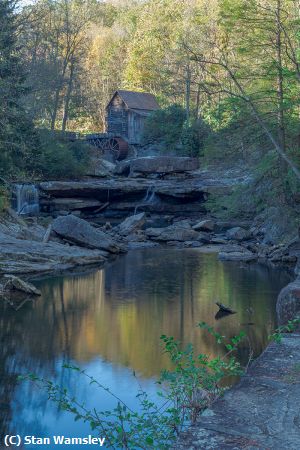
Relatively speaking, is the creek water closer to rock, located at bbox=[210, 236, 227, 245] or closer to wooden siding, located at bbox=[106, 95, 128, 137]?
rock, located at bbox=[210, 236, 227, 245]

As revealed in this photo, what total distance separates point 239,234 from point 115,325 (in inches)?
578

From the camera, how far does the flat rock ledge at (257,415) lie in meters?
4.02

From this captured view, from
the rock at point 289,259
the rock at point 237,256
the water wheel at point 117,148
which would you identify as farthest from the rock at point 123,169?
the rock at point 289,259

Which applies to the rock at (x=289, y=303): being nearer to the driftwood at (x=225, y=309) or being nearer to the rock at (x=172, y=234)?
the driftwood at (x=225, y=309)

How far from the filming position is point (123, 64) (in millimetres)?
60375

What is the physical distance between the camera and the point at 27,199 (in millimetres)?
29781

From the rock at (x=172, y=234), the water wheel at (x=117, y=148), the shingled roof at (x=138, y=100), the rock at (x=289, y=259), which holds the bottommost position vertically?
the rock at (x=289, y=259)

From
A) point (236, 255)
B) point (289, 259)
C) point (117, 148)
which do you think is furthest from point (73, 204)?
point (117, 148)

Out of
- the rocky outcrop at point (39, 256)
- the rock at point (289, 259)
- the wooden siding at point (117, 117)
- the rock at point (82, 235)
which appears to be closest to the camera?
the rocky outcrop at point (39, 256)

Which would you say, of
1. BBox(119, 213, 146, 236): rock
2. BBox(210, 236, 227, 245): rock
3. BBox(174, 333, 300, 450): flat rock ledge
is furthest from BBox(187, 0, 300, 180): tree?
BBox(119, 213, 146, 236): rock

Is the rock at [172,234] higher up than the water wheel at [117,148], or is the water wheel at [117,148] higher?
the water wheel at [117,148]

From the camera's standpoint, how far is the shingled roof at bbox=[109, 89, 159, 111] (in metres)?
49.2

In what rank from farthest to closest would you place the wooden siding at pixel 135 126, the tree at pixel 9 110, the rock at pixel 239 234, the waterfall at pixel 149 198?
the wooden siding at pixel 135 126, the waterfall at pixel 149 198, the rock at pixel 239 234, the tree at pixel 9 110

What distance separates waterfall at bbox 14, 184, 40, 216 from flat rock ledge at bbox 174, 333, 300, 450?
24.3 metres
